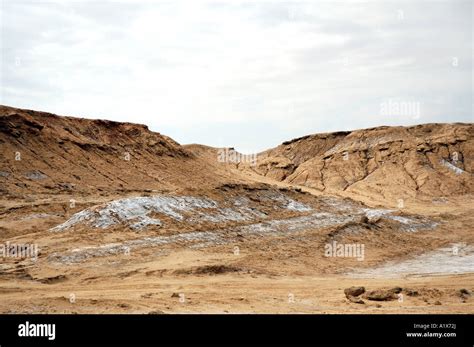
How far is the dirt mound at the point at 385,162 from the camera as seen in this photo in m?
43.8

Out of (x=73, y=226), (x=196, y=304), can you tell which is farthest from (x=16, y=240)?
(x=196, y=304)

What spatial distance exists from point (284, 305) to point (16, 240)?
1060 centimetres

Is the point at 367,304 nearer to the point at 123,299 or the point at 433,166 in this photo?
the point at 123,299

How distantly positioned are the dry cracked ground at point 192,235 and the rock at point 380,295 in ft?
0.09

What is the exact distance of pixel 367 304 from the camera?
509 inches
